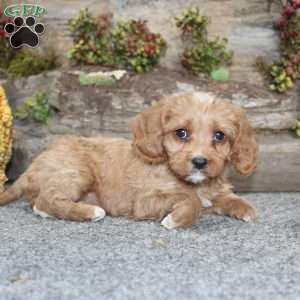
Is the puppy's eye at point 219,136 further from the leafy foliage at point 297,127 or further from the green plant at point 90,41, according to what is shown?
the green plant at point 90,41

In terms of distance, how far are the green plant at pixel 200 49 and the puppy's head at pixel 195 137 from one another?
158 cm

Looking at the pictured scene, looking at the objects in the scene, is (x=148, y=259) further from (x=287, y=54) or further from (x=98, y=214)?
(x=287, y=54)

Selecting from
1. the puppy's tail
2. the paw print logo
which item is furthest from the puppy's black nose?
the paw print logo

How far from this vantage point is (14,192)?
14.7 feet

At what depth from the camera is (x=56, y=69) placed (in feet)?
19.6

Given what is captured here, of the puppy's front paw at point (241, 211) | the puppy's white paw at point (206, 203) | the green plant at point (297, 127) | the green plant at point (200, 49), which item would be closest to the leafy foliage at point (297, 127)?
the green plant at point (297, 127)

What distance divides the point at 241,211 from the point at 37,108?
2468 mm

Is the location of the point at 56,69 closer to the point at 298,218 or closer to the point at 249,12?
the point at 249,12

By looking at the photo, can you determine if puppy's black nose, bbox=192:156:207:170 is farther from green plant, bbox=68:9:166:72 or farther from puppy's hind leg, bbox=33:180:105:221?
green plant, bbox=68:9:166:72

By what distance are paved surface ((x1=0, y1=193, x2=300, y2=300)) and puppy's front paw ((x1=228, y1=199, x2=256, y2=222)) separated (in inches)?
3.0

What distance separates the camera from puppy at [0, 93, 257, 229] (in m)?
3.77

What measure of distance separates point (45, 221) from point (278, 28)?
3.09m

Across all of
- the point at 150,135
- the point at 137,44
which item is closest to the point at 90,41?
the point at 137,44

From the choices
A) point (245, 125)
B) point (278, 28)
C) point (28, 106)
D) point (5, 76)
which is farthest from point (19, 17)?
point (245, 125)
